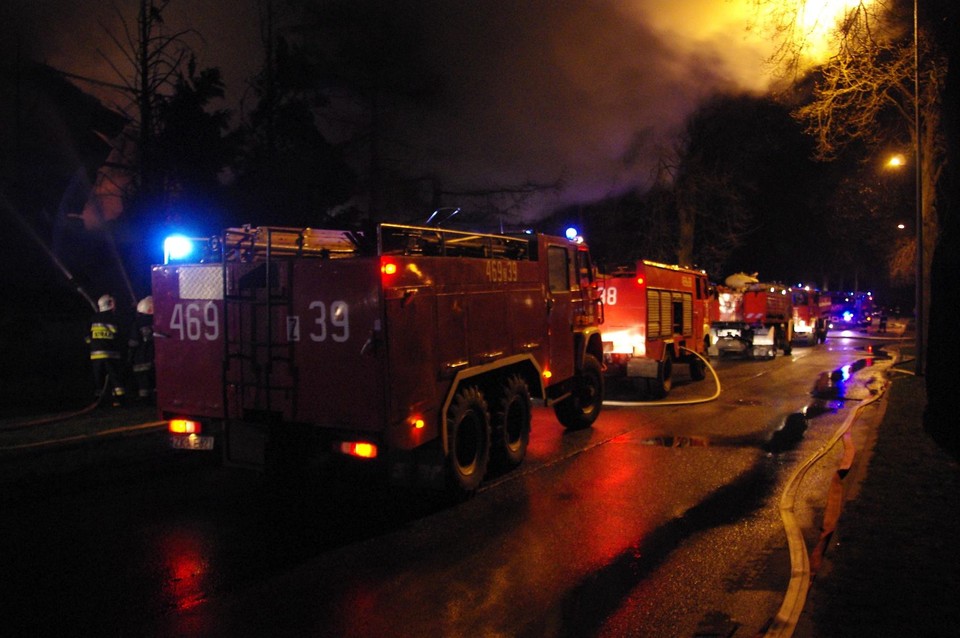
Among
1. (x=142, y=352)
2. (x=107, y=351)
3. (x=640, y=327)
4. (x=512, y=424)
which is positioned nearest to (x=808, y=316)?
(x=640, y=327)

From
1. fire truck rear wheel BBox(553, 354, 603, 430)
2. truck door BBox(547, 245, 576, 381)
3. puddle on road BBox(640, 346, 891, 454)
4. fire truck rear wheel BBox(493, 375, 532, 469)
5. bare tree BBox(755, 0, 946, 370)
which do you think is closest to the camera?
fire truck rear wheel BBox(493, 375, 532, 469)

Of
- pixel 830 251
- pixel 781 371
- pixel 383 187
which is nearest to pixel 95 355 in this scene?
pixel 383 187

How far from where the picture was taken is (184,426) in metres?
6.75

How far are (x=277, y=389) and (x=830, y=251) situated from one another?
4812 cm

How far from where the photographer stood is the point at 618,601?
448 centimetres

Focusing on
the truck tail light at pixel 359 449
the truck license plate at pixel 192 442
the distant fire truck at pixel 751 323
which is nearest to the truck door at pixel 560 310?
the truck tail light at pixel 359 449

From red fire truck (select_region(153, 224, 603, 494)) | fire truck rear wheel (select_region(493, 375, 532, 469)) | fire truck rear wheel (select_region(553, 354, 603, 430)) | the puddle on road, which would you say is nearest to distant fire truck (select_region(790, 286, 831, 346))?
the puddle on road

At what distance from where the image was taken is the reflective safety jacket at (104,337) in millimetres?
10672

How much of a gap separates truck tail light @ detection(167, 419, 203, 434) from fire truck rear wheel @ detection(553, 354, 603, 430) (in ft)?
16.4

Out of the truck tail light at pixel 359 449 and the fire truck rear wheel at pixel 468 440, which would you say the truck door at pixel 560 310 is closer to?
the fire truck rear wheel at pixel 468 440

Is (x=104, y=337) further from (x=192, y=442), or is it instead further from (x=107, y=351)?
(x=192, y=442)

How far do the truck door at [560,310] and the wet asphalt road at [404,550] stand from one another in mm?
1155

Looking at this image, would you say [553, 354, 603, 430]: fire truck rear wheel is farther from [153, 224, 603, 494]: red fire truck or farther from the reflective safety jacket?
the reflective safety jacket

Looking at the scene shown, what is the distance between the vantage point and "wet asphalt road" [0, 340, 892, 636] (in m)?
4.26
